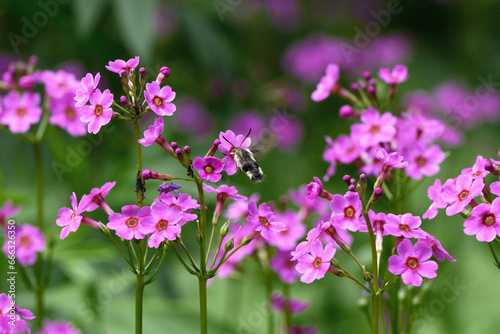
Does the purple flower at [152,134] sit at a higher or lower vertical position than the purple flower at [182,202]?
higher

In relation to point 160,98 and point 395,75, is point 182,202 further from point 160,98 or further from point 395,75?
point 395,75

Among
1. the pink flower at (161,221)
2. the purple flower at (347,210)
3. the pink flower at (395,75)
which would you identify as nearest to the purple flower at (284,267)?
the pink flower at (395,75)

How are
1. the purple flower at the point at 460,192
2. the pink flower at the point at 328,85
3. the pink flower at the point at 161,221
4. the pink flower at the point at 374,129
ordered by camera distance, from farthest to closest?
the pink flower at the point at 328,85, the pink flower at the point at 374,129, the purple flower at the point at 460,192, the pink flower at the point at 161,221

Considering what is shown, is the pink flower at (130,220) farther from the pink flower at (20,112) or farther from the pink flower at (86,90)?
the pink flower at (20,112)

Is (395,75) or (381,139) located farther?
(395,75)

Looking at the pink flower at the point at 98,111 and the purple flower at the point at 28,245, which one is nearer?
the pink flower at the point at 98,111

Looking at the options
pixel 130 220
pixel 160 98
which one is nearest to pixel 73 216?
pixel 130 220

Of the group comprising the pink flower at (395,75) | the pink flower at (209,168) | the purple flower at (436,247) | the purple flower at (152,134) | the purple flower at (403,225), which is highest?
the pink flower at (395,75)
